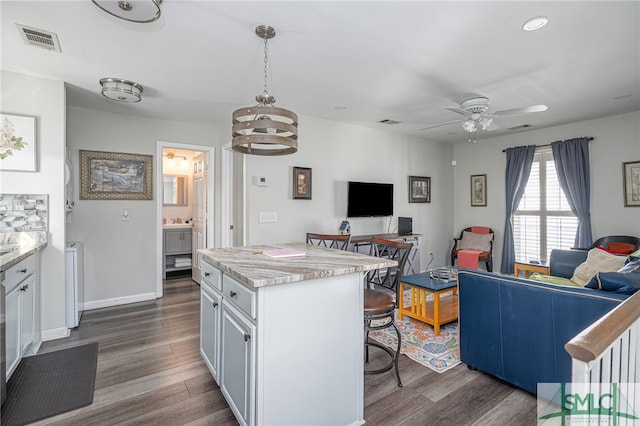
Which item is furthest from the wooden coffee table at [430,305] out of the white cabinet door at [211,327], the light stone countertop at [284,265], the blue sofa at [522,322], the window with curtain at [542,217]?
the window with curtain at [542,217]

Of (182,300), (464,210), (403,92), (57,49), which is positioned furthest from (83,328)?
(464,210)

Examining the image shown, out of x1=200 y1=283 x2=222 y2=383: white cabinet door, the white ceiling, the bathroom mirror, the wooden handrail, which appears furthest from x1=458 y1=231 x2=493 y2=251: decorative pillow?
the bathroom mirror

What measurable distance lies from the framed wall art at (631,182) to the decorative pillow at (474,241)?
1.89 metres

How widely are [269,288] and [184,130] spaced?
151 inches

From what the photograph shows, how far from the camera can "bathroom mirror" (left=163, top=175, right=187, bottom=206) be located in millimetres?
6141

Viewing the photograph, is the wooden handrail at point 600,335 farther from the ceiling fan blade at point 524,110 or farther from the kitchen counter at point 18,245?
the kitchen counter at point 18,245

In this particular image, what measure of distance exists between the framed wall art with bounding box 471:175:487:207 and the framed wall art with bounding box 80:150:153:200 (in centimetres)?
559

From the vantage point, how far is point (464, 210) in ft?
20.9

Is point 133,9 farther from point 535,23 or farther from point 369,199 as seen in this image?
point 369,199

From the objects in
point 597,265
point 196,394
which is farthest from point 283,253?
point 597,265

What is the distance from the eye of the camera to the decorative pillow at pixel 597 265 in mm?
2855

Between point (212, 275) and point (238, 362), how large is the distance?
655 millimetres

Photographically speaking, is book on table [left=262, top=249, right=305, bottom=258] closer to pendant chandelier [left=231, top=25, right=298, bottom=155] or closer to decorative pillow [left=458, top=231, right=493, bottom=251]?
pendant chandelier [left=231, top=25, right=298, bottom=155]

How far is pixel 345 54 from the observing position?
8.59ft
